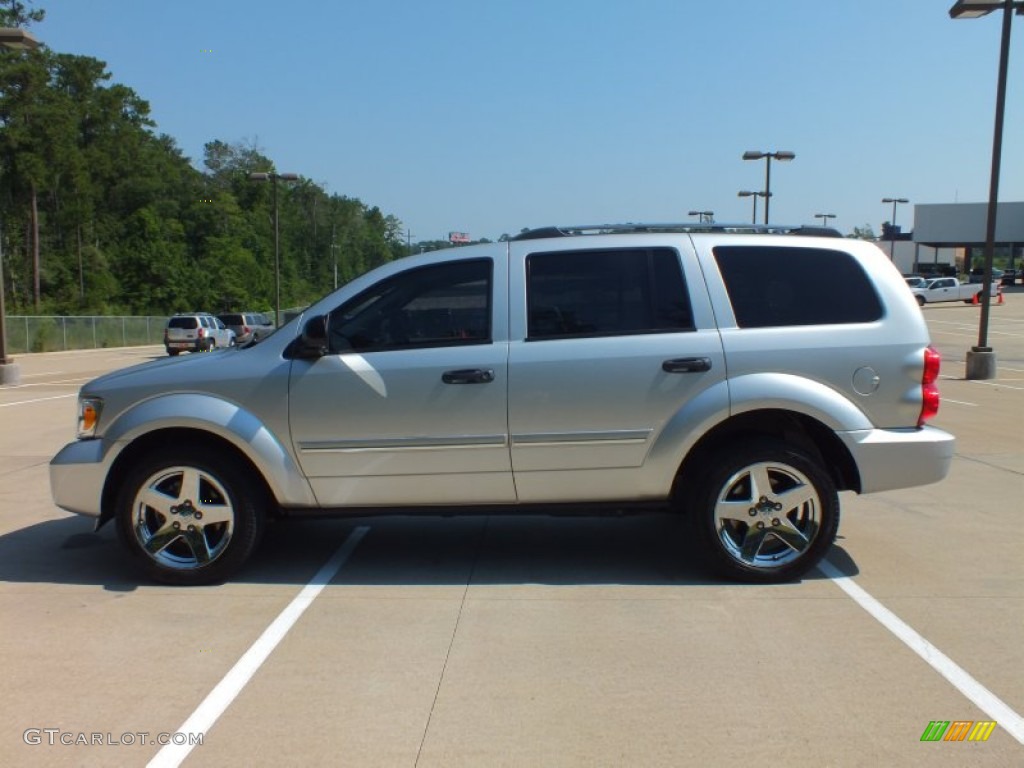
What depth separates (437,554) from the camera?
18.7ft

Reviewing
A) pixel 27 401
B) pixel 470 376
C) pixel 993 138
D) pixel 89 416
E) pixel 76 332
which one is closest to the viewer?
pixel 470 376

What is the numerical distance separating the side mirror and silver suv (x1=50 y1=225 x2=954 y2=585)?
0.01 metres

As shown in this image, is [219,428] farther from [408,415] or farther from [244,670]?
[244,670]

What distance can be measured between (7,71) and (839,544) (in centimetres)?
6359

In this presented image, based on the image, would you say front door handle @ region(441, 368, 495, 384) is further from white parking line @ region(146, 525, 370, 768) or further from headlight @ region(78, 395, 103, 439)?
headlight @ region(78, 395, 103, 439)

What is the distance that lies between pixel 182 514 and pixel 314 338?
1287 mm

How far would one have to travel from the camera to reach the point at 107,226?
72.4 metres

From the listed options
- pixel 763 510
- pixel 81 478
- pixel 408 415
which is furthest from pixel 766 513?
pixel 81 478

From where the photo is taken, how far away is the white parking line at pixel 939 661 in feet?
11.3

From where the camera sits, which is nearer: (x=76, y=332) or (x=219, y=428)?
(x=219, y=428)

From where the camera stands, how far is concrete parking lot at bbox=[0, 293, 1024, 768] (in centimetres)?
331

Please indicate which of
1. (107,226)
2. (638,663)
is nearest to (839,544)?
(638,663)

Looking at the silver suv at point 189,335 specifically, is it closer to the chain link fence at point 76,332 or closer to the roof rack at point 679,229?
the chain link fence at point 76,332

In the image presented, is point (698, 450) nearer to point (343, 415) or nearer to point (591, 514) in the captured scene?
point (591, 514)
